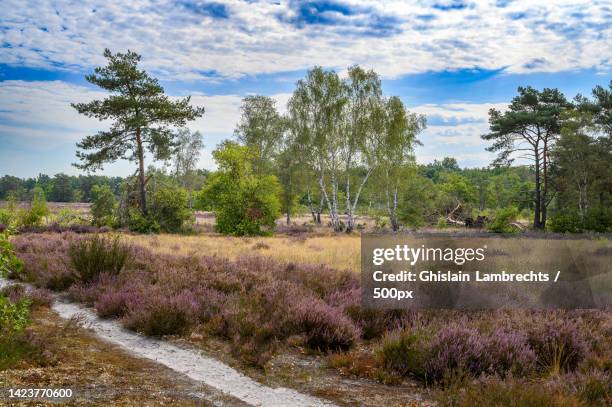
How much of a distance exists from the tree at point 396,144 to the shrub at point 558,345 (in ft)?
97.4

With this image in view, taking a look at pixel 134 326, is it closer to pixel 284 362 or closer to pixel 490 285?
Result: pixel 284 362

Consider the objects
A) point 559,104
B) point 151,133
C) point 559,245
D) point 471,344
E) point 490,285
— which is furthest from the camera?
point 559,104

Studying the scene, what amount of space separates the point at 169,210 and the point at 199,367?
26.2 m

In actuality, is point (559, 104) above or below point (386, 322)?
above

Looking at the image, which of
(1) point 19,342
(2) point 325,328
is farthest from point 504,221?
(1) point 19,342

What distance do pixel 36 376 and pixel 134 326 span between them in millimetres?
2317

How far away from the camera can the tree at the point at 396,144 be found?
35.1m

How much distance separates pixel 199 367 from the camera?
5641mm

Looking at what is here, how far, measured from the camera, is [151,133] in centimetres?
2992

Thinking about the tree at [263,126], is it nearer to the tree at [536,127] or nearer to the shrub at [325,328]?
the tree at [536,127]

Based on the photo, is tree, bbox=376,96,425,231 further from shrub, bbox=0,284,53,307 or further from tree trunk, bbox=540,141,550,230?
shrub, bbox=0,284,53,307

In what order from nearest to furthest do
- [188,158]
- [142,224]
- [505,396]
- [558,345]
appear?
[505,396]
[558,345]
[142,224]
[188,158]

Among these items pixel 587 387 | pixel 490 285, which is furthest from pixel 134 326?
pixel 490 285

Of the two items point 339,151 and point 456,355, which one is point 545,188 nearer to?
point 339,151
